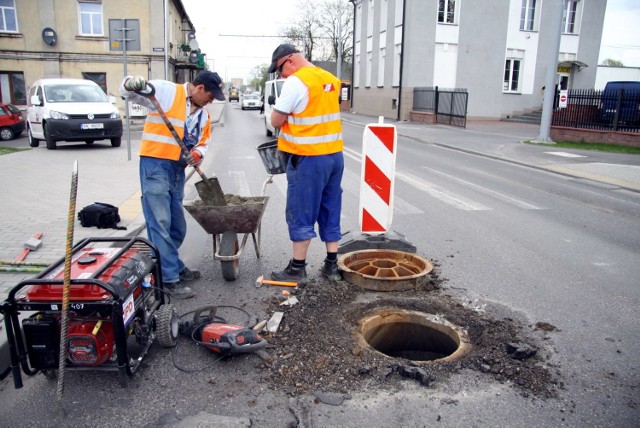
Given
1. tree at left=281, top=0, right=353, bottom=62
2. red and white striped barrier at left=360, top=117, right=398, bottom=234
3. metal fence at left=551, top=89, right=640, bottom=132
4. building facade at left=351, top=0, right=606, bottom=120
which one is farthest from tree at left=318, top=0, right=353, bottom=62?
red and white striped barrier at left=360, top=117, right=398, bottom=234

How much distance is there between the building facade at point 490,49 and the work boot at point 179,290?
2915cm

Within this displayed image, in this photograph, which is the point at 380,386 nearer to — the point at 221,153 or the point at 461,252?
the point at 461,252

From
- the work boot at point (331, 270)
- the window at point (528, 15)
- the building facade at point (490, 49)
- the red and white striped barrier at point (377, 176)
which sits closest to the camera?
the work boot at point (331, 270)

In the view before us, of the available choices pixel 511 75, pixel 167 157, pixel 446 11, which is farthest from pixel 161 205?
pixel 511 75

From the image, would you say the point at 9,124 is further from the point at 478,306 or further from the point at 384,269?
the point at 478,306

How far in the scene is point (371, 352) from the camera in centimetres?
364

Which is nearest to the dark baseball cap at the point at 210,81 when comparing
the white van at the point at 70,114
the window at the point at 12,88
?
the white van at the point at 70,114

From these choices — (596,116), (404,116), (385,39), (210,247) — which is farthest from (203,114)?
(385,39)

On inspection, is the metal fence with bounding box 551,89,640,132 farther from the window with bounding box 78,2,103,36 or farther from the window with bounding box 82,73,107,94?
the window with bounding box 78,2,103,36

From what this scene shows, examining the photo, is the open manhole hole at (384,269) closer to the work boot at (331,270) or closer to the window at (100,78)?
the work boot at (331,270)

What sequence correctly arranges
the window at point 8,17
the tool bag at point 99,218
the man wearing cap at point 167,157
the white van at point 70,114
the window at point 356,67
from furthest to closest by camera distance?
the window at point 356,67 → the window at point 8,17 → the white van at point 70,114 → the tool bag at point 99,218 → the man wearing cap at point 167,157

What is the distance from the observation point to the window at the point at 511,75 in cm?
3253

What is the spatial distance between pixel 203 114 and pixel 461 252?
337 cm

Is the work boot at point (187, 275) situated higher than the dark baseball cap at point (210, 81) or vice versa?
the dark baseball cap at point (210, 81)
